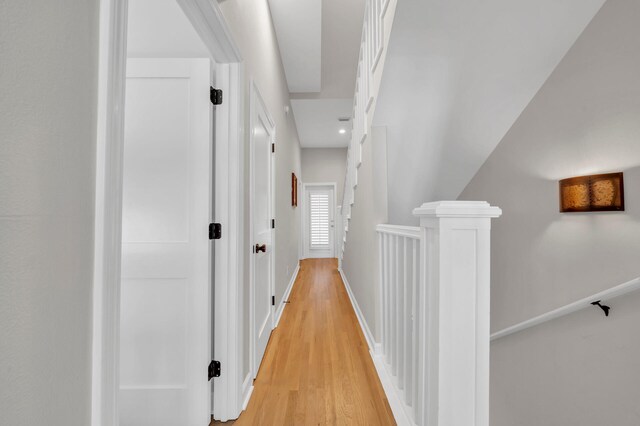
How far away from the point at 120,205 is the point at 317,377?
169cm

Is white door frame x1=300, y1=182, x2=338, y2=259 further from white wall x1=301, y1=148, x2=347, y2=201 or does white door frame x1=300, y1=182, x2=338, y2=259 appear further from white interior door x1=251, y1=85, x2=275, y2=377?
white interior door x1=251, y1=85, x2=275, y2=377

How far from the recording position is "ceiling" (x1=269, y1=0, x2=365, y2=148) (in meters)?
3.02

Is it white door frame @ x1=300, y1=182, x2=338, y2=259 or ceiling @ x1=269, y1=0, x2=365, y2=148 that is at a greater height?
ceiling @ x1=269, y1=0, x2=365, y2=148

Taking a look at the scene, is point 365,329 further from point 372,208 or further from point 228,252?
point 228,252

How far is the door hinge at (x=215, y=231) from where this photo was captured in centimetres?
Answer: 149

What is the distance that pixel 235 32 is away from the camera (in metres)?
1.60

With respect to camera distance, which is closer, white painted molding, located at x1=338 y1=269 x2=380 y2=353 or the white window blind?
white painted molding, located at x1=338 y1=269 x2=380 y2=353

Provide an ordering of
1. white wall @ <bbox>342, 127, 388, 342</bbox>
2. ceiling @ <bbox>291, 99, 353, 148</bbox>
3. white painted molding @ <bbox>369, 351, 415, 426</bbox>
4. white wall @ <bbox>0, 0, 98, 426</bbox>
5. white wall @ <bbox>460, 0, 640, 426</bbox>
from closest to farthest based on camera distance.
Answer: white wall @ <bbox>0, 0, 98, 426</bbox> → white painted molding @ <bbox>369, 351, 415, 426</bbox> → white wall @ <bbox>460, 0, 640, 426</bbox> → white wall @ <bbox>342, 127, 388, 342</bbox> → ceiling @ <bbox>291, 99, 353, 148</bbox>

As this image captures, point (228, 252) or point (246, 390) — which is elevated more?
point (228, 252)

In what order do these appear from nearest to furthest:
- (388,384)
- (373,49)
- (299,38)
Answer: (388,384) → (373,49) → (299,38)

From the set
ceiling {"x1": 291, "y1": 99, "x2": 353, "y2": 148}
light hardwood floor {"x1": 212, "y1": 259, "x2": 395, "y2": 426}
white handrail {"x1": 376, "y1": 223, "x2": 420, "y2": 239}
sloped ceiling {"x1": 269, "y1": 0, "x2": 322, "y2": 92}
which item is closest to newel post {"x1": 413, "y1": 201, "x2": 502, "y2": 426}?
white handrail {"x1": 376, "y1": 223, "x2": 420, "y2": 239}

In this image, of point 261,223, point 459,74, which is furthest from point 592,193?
point 261,223

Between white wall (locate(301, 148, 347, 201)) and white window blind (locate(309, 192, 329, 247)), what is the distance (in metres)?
0.34

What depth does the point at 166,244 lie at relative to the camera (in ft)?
4.88
